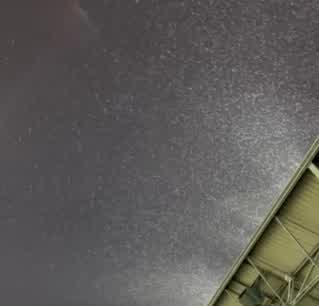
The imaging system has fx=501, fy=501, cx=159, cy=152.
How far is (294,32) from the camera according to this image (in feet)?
13.3

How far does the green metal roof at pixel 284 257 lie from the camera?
5539mm

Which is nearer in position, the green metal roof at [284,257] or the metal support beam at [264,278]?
the green metal roof at [284,257]

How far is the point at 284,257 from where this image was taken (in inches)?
255

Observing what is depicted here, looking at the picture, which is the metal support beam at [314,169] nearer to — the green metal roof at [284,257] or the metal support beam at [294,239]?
the green metal roof at [284,257]

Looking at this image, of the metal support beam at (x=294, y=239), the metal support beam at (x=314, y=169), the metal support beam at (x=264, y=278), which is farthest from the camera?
the metal support beam at (x=264, y=278)

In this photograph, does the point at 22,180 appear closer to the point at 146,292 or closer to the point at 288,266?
the point at 146,292

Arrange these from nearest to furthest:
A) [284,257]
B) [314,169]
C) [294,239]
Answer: [314,169]
[294,239]
[284,257]

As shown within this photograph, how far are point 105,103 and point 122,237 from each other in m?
2.23

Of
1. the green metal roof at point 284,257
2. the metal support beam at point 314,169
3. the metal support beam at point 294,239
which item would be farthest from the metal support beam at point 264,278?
the metal support beam at point 314,169

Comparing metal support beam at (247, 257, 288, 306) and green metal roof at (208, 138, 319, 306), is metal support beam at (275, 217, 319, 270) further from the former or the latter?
metal support beam at (247, 257, 288, 306)

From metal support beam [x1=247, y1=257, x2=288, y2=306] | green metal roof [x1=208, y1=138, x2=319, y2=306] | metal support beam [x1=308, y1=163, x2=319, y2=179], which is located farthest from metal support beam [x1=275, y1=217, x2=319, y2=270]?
metal support beam [x1=308, y1=163, x2=319, y2=179]

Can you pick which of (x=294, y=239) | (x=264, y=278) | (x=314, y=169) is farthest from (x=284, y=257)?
(x=314, y=169)

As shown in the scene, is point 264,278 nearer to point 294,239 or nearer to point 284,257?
point 284,257

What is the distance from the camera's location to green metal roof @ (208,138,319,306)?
5.54 metres
